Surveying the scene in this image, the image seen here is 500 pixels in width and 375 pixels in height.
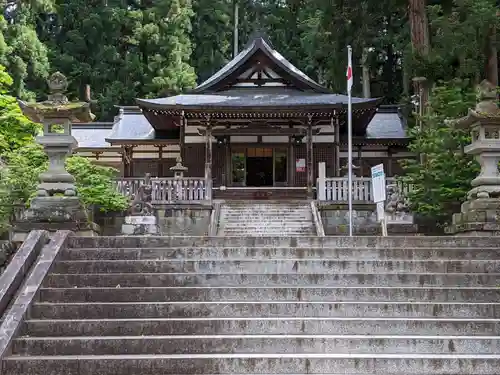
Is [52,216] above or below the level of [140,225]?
above

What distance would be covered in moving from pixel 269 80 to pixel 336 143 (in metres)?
3.51

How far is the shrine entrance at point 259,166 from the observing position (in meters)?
22.1

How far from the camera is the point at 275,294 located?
7.03m

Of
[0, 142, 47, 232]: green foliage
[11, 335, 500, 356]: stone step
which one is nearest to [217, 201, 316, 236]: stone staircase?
[0, 142, 47, 232]: green foliage

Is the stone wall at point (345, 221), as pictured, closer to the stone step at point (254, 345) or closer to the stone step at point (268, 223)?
the stone step at point (268, 223)

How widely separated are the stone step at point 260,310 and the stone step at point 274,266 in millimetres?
838

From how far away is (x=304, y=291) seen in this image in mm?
7039

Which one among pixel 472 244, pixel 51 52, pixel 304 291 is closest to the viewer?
pixel 304 291

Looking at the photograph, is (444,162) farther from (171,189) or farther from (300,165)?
(300,165)

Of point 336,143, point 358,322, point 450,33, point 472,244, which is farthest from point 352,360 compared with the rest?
point 336,143

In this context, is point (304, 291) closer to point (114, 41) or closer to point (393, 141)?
point (393, 141)

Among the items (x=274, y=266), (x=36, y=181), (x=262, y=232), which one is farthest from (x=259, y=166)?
(x=274, y=266)

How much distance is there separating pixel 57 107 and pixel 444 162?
26.4ft

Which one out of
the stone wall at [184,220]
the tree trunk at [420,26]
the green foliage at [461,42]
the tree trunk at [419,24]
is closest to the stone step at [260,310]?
the green foliage at [461,42]
